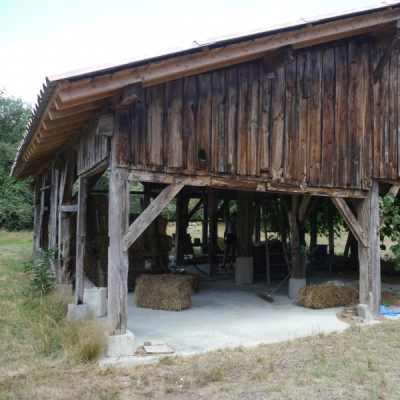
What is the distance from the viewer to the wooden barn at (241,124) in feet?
21.0

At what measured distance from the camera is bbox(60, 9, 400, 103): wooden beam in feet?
18.6

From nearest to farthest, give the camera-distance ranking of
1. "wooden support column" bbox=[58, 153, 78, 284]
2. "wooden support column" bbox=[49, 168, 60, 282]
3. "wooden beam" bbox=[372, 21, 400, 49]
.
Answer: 1. "wooden beam" bbox=[372, 21, 400, 49]
2. "wooden support column" bbox=[58, 153, 78, 284]
3. "wooden support column" bbox=[49, 168, 60, 282]

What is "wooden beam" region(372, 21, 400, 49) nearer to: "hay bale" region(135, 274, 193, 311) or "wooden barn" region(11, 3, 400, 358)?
"wooden barn" region(11, 3, 400, 358)

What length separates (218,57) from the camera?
6469mm

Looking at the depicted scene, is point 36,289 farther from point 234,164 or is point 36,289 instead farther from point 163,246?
point 234,164

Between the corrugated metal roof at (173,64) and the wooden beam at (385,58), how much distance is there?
509 millimetres

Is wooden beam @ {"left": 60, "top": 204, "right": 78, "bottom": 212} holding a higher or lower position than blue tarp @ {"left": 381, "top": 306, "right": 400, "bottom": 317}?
higher

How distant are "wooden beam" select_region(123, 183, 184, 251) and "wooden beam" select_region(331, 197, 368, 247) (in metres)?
3.11

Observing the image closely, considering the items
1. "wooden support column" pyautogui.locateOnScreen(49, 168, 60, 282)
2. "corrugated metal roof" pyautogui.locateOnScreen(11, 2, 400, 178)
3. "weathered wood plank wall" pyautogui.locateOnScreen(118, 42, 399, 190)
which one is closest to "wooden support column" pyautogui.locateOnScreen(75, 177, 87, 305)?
"corrugated metal roof" pyautogui.locateOnScreen(11, 2, 400, 178)

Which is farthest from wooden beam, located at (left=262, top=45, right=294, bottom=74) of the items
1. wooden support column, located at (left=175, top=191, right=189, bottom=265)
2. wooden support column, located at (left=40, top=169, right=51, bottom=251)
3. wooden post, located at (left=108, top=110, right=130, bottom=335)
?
wooden support column, located at (left=175, top=191, right=189, bottom=265)

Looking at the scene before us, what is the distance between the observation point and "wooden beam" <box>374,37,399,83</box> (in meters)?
8.31

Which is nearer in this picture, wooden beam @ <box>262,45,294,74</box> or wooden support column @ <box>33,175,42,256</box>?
wooden beam @ <box>262,45,294,74</box>

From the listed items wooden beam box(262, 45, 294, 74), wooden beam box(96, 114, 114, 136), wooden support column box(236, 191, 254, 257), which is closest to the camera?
wooden beam box(96, 114, 114, 136)

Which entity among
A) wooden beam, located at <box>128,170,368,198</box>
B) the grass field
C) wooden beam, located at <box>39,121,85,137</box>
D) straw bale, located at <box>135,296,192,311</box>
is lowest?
the grass field
